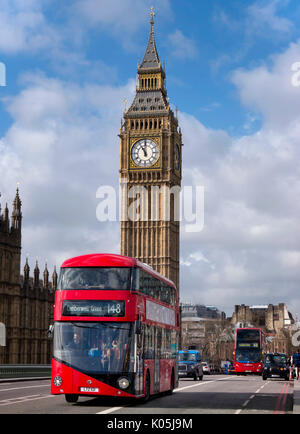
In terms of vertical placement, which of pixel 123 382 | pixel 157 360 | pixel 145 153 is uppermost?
pixel 145 153

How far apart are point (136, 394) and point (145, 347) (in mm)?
1768

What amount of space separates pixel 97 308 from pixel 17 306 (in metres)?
44.3

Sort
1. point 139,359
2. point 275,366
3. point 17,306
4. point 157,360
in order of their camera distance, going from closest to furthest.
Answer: point 139,359
point 157,360
point 275,366
point 17,306

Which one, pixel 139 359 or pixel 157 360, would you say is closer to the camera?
pixel 139 359

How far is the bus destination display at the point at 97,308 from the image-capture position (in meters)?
19.7

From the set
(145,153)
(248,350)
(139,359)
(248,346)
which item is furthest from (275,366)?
(145,153)

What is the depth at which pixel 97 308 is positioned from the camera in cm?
1967

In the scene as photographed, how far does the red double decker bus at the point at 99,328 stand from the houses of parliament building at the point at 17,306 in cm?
4129

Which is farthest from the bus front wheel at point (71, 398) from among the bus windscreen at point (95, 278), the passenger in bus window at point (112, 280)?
the passenger in bus window at point (112, 280)

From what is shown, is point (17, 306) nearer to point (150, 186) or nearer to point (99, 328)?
point (150, 186)

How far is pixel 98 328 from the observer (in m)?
19.6
